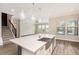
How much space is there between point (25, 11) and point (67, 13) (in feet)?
3.23

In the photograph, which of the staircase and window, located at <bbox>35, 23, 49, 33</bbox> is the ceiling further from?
the staircase

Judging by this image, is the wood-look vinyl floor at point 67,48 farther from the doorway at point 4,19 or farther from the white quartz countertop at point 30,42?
the doorway at point 4,19

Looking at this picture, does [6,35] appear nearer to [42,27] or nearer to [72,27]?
[42,27]

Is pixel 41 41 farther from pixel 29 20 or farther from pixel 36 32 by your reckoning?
pixel 29 20

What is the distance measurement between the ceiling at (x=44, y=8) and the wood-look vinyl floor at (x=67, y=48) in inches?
29.2

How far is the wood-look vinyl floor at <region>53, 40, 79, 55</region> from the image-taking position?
214 centimetres

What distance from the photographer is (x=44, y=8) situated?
207 centimetres

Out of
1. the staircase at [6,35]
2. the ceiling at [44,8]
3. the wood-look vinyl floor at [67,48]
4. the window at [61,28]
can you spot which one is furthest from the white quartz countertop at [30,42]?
the ceiling at [44,8]

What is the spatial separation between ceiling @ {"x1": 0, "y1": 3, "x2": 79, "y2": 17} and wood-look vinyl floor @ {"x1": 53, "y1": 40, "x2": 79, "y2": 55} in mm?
741

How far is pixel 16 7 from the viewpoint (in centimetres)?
198

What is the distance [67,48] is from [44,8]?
3.83ft

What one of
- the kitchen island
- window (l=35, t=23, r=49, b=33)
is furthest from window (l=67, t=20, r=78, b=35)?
window (l=35, t=23, r=49, b=33)

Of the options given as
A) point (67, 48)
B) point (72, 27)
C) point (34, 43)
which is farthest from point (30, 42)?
point (72, 27)
